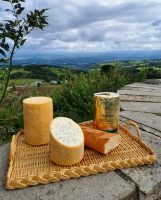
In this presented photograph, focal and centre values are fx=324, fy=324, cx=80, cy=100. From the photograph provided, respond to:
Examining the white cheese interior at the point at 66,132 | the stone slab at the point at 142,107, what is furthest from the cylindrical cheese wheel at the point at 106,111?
the stone slab at the point at 142,107

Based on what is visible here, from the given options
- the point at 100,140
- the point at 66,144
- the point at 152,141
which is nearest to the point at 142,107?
the point at 152,141

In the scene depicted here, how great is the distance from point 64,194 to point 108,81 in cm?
408

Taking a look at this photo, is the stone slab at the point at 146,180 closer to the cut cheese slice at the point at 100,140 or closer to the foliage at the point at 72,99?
the cut cheese slice at the point at 100,140

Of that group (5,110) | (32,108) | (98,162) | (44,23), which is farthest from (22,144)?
(5,110)

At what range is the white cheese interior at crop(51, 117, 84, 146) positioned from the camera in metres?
1.87

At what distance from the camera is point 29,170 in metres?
1.80

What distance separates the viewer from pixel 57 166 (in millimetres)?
1837

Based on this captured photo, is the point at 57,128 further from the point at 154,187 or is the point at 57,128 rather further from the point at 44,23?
the point at 44,23

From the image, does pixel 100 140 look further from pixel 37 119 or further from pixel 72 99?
pixel 72 99

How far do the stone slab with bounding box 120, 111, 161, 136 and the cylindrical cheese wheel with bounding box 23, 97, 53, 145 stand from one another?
3.77 feet

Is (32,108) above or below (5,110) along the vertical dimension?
above

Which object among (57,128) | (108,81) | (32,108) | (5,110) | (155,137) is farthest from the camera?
(108,81)

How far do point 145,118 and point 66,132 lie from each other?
1.48 meters

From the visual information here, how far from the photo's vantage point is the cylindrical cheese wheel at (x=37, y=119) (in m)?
2.10
